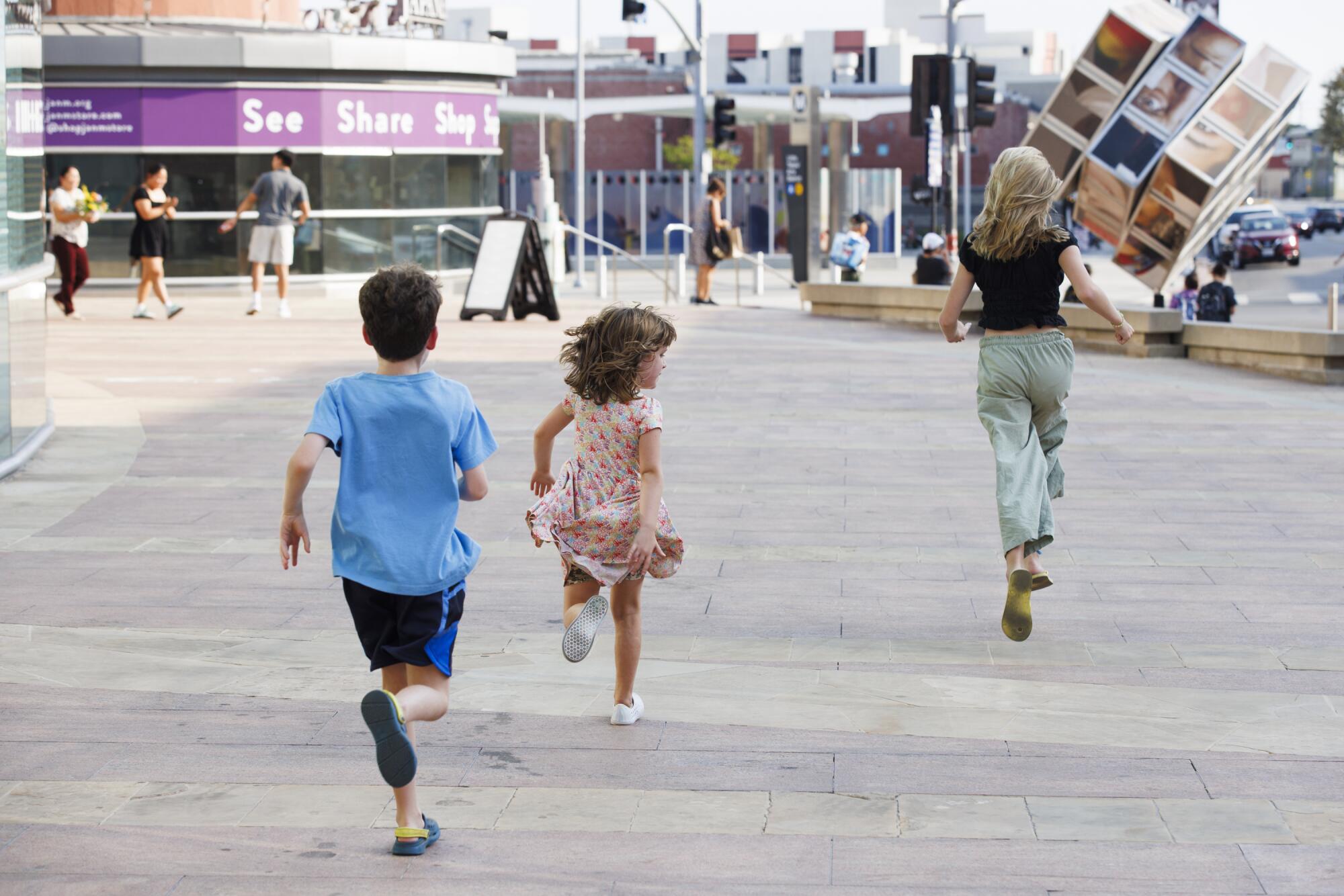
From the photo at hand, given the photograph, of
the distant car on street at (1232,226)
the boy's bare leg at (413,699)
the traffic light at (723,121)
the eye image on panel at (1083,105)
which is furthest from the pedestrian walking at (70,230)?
the distant car on street at (1232,226)

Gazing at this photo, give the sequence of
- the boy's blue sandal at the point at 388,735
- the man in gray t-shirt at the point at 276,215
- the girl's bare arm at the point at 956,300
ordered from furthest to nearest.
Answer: the man in gray t-shirt at the point at 276,215 < the girl's bare arm at the point at 956,300 < the boy's blue sandal at the point at 388,735

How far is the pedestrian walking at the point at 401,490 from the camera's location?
4008 millimetres

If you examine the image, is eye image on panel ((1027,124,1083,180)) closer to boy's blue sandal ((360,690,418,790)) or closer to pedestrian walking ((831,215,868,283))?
pedestrian walking ((831,215,868,283))

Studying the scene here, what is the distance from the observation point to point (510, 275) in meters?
20.4

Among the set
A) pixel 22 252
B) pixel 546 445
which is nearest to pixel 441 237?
pixel 22 252

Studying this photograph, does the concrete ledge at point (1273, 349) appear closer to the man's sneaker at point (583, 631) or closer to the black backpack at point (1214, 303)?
the black backpack at point (1214, 303)

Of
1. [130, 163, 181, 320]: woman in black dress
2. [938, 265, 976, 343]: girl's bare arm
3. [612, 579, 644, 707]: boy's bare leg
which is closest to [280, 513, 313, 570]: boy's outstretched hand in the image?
[612, 579, 644, 707]: boy's bare leg

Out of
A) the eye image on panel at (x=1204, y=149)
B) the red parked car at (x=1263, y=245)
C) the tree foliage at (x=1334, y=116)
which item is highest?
the tree foliage at (x=1334, y=116)

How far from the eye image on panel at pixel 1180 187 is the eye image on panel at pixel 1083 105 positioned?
1.04 m

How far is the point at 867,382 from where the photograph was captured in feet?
46.2

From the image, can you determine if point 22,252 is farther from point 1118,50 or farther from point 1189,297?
point 1118,50

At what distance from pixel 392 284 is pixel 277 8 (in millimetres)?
23361

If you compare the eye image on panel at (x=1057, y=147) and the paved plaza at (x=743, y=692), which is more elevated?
the eye image on panel at (x=1057, y=147)

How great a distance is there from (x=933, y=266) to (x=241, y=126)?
9201 millimetres
